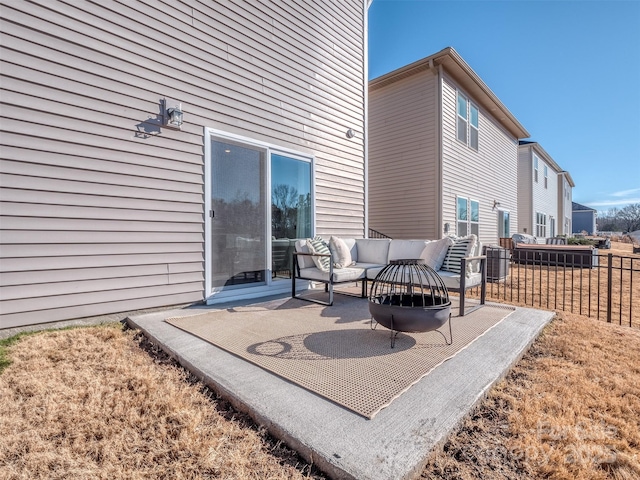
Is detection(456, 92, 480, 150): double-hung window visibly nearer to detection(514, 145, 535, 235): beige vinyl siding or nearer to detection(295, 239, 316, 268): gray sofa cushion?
detection(295, 239, 316, 268): gray sofa cushion

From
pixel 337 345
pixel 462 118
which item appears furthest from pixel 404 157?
pixel 337 345

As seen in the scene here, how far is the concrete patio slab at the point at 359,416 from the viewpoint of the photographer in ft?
4.26

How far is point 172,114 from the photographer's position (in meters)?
3.53

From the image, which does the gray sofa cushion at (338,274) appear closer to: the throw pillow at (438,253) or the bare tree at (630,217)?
the throw pillow at (438,253)

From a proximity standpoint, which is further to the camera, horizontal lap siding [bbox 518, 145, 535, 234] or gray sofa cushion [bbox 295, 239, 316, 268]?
horizontal lap siding [bbox 518, 145, 535, 234]

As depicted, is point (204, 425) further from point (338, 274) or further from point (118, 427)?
point (338, 274)

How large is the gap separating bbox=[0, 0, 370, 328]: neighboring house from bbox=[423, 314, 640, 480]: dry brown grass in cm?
320

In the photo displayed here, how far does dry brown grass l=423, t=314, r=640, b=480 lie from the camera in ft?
4.48

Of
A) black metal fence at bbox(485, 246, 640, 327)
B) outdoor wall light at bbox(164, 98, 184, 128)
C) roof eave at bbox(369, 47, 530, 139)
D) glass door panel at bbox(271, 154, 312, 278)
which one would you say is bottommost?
black metal fence at bbox(485, 246, 640, 327)

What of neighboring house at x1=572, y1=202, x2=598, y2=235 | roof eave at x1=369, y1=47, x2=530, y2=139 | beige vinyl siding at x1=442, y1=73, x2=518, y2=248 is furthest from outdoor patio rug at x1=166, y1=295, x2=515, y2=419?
neighboring house at x1=572, y1=202, x2=598, y2=235

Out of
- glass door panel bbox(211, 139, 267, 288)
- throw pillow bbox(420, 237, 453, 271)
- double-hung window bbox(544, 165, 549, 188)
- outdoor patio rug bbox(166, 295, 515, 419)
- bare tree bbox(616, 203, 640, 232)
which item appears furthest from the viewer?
bare tree bbox(616, 203, 640, 232)

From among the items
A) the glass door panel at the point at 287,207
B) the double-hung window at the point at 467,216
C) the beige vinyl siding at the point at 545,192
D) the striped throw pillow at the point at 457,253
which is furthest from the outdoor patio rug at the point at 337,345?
the beige vinyl siding at the point at 545,192

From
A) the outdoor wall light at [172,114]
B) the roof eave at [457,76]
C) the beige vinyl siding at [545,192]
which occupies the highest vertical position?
the roof eave at [457,76]

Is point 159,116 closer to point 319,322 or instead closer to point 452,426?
point 319,322
